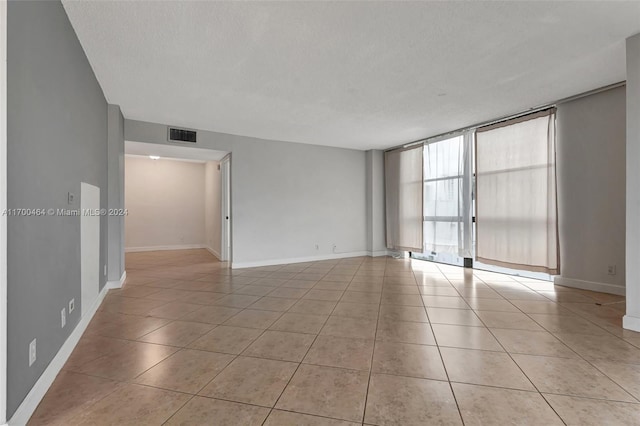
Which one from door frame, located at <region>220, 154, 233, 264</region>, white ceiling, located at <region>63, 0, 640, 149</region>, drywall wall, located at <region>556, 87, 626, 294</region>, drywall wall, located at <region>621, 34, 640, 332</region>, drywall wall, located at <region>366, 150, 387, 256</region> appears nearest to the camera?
white ceiling, located at <region>63, 0, 640, 149</region>

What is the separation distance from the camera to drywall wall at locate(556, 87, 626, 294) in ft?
12.2

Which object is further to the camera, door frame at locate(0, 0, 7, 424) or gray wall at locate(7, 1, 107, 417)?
gray wall at locate(7, 1, 107, 417)

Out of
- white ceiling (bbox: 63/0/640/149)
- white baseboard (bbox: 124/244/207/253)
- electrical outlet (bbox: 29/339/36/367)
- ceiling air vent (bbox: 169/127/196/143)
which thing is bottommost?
white baseboard (bbox: 124/244/207/253)

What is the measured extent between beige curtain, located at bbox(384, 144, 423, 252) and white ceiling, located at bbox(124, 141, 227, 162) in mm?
3821

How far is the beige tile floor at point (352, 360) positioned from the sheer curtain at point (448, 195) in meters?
1.73

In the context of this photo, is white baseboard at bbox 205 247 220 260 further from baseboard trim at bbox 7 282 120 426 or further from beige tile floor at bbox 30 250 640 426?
baseboard trim at bbox 7 282 120 426

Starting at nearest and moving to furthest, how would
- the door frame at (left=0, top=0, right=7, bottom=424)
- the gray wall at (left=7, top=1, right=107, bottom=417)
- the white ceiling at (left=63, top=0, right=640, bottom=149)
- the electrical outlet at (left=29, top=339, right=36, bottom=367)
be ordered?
the door frame at (left=0, top=0, right=7, bottom=424) → the gray wall at (left=7, top=1, right=107, bottom=417) → the electrical outlet at (left=29, top=339, right=36, bottom=367) → the white ceiling at (left=63, top=0, right=640, bottom=149)

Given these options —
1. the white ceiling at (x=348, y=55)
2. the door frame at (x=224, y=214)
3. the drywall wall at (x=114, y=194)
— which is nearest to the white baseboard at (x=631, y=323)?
the white ceiling at (x=348, y=55)

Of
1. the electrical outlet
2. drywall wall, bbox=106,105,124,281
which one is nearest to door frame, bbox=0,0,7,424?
the electrical outlet

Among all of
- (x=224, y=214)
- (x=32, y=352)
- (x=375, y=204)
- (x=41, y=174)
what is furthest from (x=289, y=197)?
(x=32, y=352)

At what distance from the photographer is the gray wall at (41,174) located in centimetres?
148

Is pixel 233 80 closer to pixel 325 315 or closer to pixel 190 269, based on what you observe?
pixel 325 315

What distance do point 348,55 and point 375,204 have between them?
4.83m

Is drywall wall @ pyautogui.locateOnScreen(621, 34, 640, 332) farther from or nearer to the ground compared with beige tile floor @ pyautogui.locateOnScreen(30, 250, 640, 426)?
farther from the ground
